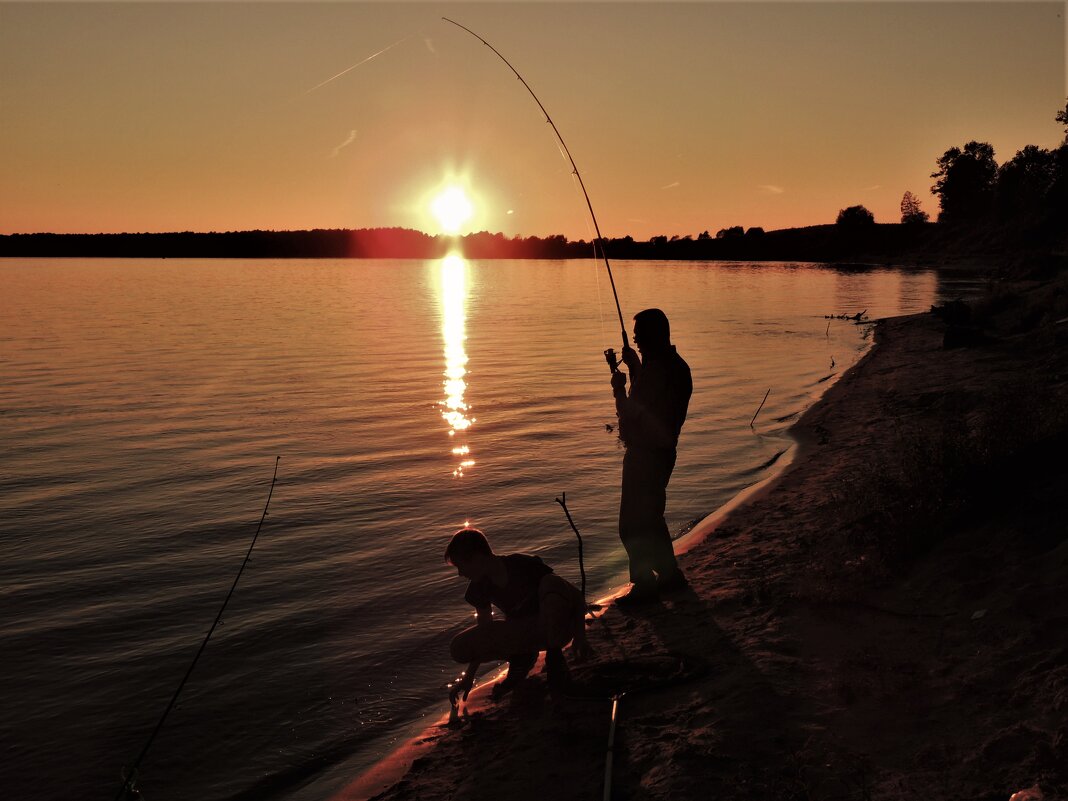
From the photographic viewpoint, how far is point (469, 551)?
4.82 metres

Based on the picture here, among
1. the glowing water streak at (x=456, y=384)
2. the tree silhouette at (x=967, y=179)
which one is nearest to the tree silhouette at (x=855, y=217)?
the tree silhouette at (x=967, y=179)

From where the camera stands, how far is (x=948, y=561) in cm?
592

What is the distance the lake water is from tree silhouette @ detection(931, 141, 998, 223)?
12935cm

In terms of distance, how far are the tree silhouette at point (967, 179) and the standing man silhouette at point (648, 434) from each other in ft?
491

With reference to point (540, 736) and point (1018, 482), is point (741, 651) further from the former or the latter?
point (1018, 482)

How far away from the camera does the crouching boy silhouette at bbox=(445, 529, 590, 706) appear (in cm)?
505

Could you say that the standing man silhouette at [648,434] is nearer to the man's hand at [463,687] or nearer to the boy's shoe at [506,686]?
the boy's shoe at [506,686]

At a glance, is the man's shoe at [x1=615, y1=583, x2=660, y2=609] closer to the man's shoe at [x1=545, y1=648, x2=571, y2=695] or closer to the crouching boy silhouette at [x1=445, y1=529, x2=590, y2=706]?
the crouching boy silhouette at [x1=445, y1=529, x2=590, y2=706]

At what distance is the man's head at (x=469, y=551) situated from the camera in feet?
15.8

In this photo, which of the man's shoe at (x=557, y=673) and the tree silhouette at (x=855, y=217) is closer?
the man's shoe at (x=557, y=673)

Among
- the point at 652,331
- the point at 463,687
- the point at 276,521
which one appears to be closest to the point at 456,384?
the point at 276,521

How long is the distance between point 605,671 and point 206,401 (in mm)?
16086

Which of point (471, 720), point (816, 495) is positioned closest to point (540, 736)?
point (471, 720)

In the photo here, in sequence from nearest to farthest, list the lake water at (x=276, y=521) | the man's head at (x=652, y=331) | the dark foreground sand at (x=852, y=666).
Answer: the dark foreground sand at (x=852, y=666), the lake water at (x=276, y=521), the man's head at (x=652, y=331)
